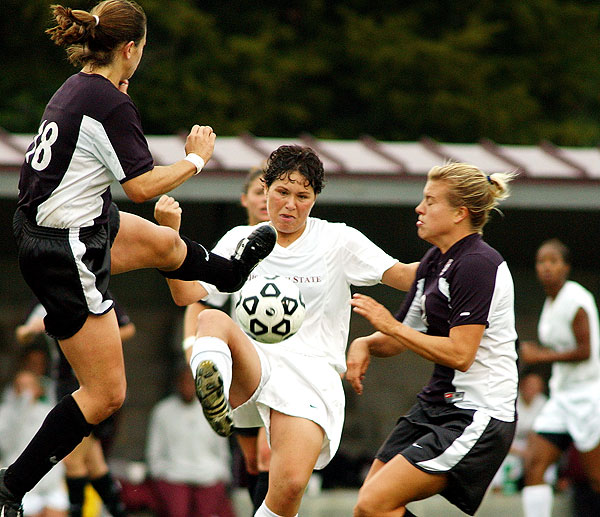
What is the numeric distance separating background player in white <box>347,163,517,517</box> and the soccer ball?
294 millimetres

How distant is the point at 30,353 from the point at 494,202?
224 inches

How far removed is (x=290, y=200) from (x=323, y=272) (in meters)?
0.41

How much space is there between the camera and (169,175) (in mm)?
4719

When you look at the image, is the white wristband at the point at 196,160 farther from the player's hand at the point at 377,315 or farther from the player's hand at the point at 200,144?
the player's hand at the point at 377,315

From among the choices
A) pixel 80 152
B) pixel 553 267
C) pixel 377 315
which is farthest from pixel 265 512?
pixel 553 267

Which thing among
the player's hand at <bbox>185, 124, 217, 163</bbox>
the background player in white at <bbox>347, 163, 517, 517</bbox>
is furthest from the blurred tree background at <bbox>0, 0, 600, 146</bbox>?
the player's hand at <bbox>185, 124, 217, 163</bbox>

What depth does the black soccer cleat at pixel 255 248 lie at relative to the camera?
17.0 ft

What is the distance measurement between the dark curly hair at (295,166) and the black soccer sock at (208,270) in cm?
55

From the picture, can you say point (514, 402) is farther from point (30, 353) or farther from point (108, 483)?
point (30, 353)

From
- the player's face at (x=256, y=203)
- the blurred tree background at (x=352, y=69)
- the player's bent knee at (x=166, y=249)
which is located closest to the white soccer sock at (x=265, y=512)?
the player's bent knee at (x=166, y=249)

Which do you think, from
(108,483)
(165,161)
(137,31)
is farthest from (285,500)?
(165,161)

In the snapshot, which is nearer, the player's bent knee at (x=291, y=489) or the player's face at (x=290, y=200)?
the player's bent knee at (x=291, y=489)

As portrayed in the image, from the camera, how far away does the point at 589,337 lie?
26.5 feet

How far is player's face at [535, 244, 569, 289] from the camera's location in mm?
8250
